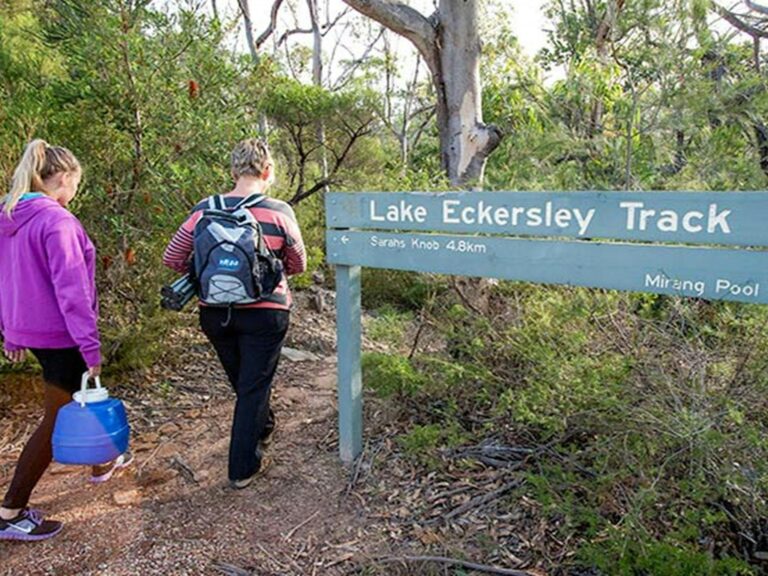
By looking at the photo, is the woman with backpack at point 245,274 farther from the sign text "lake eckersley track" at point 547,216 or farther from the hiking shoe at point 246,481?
the sign text "lake eckersley track" at point 547,216

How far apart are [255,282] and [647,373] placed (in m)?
1.85

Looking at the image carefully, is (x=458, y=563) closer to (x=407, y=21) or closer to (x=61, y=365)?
(x=61, y=365)

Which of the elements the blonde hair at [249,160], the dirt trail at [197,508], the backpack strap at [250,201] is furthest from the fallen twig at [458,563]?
the blonde hair at [249,160]

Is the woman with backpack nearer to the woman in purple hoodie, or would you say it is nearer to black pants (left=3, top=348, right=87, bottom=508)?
the woman in purple hoodie

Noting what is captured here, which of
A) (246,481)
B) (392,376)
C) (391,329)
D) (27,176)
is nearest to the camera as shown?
(27,176)

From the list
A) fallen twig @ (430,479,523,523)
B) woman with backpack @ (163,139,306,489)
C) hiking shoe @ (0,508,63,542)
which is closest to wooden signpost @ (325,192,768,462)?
woman with backpack @ (163,139,306,489)

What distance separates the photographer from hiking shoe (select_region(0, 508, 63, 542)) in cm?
272

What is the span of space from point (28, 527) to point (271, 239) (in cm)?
177

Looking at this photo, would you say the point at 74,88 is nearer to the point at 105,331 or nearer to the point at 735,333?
the point at 105,331

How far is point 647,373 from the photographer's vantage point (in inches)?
102

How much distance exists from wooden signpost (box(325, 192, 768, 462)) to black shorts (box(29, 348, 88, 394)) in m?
1.33

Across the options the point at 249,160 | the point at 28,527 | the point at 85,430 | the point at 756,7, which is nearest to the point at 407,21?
the point at 249,160

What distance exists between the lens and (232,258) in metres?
2.79

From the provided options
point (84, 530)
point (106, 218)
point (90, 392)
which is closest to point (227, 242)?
point (90, 392)
